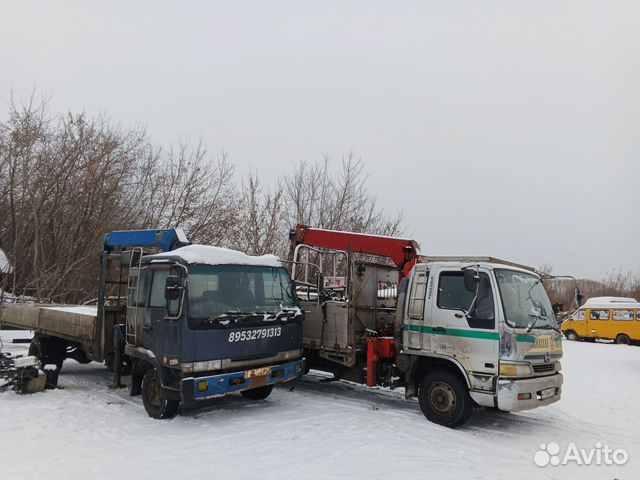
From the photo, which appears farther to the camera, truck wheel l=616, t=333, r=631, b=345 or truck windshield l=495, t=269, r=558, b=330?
truck wheel l=616, t=333, r=631, b=345

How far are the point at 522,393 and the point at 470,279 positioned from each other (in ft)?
5.48

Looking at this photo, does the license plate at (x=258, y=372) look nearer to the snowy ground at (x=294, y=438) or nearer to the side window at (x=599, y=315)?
the snowy ground at (x=294, y=438)

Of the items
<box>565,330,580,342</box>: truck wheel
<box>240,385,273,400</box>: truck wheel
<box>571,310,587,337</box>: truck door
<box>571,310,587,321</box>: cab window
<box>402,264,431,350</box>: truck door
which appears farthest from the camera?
<box>565,330,580,342</box>: truck wheel

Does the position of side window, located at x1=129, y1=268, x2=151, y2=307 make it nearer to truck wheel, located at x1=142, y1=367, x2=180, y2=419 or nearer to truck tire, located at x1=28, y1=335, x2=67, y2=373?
truck wheel, located at x1=142, y1=367, x2=180, y2=419

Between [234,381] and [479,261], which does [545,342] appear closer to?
[479,261]

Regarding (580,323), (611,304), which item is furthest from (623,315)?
(580,323)

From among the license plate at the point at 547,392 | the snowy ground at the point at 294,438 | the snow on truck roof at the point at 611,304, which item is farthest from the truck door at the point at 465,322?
the snow on truck roof at the point at 611,304

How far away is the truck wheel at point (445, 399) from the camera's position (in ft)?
22.1

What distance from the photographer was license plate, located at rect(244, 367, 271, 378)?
6.89 meters

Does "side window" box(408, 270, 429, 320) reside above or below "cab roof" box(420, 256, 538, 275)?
below

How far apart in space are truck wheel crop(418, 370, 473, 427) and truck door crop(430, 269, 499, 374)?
0.36 m

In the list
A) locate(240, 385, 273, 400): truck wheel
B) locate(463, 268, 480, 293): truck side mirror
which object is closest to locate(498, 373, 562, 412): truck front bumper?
locate(463, 268, 480, 293): truck side mirror

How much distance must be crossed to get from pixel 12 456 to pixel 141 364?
237 cm

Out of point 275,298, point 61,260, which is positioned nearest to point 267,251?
point 61,260
